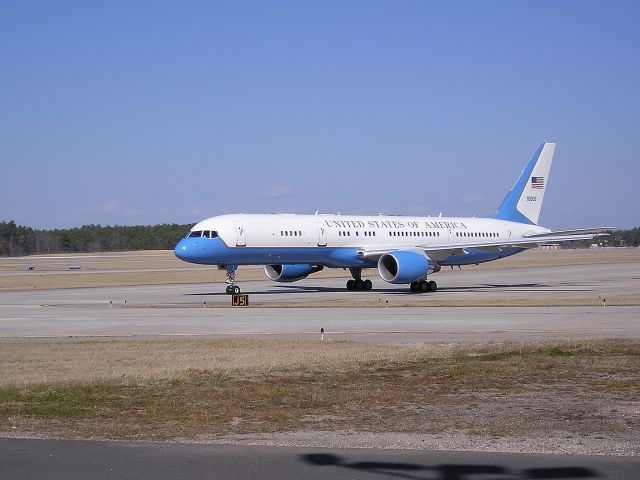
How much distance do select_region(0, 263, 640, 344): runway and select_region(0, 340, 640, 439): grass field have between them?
131 inches

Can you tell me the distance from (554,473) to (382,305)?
2678 centimetres

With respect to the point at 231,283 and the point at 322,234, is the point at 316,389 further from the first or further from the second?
the point at 322,234

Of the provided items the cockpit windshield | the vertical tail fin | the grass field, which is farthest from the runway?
the vertical tail fin

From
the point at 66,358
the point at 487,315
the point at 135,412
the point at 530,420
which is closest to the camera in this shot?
the point at 530,420

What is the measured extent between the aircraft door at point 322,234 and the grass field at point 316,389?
2548 cm

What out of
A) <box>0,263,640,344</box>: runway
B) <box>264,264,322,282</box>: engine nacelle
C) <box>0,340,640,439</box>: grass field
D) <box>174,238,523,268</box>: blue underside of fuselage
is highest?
<box>174,238,523,268</box>: blue underside of fuselage

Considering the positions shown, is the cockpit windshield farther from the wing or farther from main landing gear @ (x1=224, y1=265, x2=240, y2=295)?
the wing

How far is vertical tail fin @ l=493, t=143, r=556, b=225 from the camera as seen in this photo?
5806 centimetres

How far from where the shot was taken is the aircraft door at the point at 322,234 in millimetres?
46906

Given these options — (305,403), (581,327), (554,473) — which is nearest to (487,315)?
(581,327)

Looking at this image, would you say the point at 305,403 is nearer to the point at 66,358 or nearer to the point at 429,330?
the point at 66,358

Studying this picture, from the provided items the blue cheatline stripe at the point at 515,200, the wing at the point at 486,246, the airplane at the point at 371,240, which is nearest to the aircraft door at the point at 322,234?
the airplane at the point at 371,240

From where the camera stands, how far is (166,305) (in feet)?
123

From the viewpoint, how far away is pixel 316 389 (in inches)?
581
